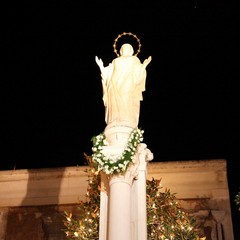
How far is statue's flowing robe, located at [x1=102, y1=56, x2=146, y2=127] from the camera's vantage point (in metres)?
8.51

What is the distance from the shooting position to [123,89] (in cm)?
864

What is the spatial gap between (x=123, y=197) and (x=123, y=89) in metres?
2.14

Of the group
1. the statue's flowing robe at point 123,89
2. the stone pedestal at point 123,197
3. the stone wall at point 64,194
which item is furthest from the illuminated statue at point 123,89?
the stone wall at point 64,194

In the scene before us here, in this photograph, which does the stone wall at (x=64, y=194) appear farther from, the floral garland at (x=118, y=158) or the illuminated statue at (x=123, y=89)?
the floral garland at (x=118, y=158)

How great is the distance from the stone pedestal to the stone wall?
751 centimetres

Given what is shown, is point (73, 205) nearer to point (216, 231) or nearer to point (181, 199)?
point (181, 199)

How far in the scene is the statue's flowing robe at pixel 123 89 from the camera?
8.51 meters

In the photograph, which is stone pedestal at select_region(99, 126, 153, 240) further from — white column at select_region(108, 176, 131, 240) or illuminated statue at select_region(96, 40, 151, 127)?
illuminated statue at select_region(96, 40, 151, 127)

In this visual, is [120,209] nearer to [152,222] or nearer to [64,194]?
[152,222]

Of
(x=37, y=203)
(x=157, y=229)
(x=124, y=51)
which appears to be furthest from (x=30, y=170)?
(x=124, y=51)

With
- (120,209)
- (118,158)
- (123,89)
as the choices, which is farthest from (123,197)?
(123,89)

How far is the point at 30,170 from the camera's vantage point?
17.0m

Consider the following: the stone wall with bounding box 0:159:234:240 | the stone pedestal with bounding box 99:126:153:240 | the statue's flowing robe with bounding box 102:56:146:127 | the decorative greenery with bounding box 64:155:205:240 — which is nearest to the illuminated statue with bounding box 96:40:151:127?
the statue's flowing robe with bounding box 102:56:146:127

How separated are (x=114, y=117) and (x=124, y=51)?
63.3 inches
